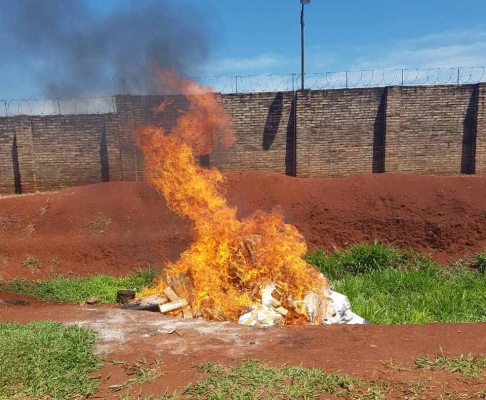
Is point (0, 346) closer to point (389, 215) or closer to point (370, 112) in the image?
Answer: point (389, 215)

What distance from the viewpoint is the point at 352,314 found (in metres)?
5.68

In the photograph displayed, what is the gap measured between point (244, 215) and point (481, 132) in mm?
8803

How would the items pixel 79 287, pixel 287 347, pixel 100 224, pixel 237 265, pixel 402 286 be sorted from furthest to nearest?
pixel 100 224 → pixel 79 287 → pixel 402 286 → pixel 237 265 → pixel 287 347

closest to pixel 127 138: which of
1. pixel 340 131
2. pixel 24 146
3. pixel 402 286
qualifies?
pixel 24 146

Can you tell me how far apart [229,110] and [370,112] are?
476 centimetres

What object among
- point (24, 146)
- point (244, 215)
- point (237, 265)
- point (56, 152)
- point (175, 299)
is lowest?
point (175, 299)

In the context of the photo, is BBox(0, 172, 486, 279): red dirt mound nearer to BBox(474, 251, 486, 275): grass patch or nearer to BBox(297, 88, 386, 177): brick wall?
BBox(474, 251, 486, 275): grass patch

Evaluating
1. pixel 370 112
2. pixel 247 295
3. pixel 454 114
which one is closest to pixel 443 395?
pixel 247 295

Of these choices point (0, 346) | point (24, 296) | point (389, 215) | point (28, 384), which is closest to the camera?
point (28, 384)

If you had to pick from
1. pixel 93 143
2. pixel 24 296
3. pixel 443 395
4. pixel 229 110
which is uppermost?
pixel 229 110

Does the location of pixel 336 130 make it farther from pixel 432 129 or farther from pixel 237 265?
pixel 237 265

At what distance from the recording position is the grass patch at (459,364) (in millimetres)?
3479

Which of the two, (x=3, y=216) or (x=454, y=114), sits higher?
(x=454, y=114)

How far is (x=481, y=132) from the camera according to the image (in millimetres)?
13297
